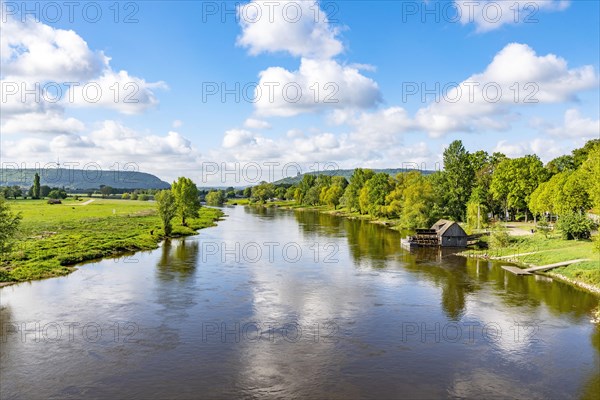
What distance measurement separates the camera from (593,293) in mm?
35906

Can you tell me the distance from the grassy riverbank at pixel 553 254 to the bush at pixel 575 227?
1.26 m

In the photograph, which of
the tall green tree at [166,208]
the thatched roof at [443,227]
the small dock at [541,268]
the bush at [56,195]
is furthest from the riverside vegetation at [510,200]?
the bush at [56,195]

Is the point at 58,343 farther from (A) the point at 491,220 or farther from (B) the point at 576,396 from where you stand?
(A) the point at 491,220

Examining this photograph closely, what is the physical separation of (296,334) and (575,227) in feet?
139

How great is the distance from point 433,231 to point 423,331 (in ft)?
135

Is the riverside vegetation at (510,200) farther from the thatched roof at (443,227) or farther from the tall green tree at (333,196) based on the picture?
the tall green tree at (333,196)

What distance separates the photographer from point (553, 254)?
156ft

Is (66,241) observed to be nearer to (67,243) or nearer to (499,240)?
(67,243)

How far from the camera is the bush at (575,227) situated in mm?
51750

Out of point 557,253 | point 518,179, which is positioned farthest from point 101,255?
point 518,179

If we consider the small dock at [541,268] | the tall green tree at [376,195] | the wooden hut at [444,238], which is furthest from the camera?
the tall green tree at [376,195]

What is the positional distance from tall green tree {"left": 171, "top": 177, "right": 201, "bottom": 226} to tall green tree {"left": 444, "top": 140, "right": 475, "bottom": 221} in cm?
5284

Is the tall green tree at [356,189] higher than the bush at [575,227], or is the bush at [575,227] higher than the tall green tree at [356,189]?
the tall green tree at [356,189]

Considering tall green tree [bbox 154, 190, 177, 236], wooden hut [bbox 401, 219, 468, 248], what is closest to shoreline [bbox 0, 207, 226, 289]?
tall green tree [bbox 154, 190, 177, 236]
